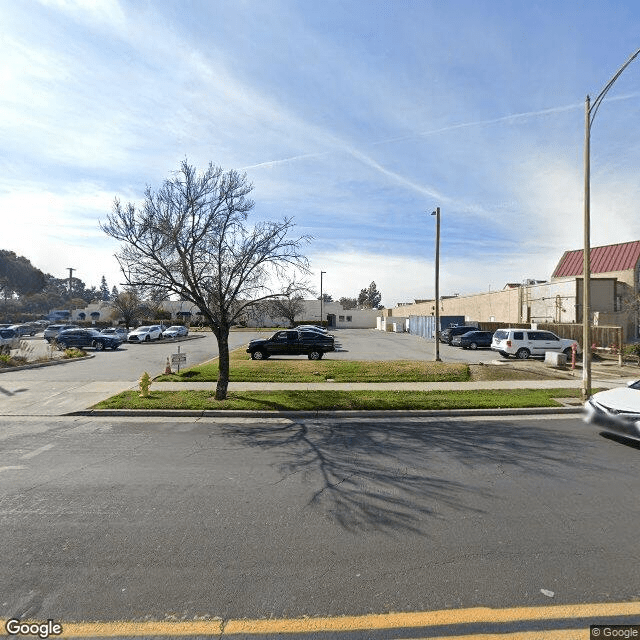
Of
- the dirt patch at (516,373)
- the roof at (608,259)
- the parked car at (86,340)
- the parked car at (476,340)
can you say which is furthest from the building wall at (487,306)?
the parked car at (86,340)

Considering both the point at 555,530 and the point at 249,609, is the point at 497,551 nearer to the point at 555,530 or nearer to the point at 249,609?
the point at 555,530

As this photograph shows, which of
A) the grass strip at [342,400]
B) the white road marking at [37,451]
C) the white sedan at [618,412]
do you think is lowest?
the white road marking at [37,451]

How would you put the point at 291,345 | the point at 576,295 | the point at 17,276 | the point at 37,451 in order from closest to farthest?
1. the point at 37,451
2. the point at 291,345
3. the point at 576,295
4. the point at 17,276

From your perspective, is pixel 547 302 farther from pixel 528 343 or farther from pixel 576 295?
pixel 528 343

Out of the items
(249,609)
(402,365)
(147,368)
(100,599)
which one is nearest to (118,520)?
(100,599)

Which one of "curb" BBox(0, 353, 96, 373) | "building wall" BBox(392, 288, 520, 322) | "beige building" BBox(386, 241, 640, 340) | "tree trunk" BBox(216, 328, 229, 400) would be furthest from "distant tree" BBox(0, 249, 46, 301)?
"tree trunk" BBox(216, 328, 229, 400)

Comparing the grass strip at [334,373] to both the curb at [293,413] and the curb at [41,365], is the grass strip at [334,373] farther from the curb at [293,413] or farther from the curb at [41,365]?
the curb at [41,365]

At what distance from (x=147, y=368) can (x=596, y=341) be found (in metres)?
26.2

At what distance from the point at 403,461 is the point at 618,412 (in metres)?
4.26

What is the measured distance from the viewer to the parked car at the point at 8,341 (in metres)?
21.0

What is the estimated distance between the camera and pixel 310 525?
14.5ft

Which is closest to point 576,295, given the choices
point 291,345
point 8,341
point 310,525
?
point 291,345

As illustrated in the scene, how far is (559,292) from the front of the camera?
34.5 metres

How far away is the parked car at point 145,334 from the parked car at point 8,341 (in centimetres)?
832
